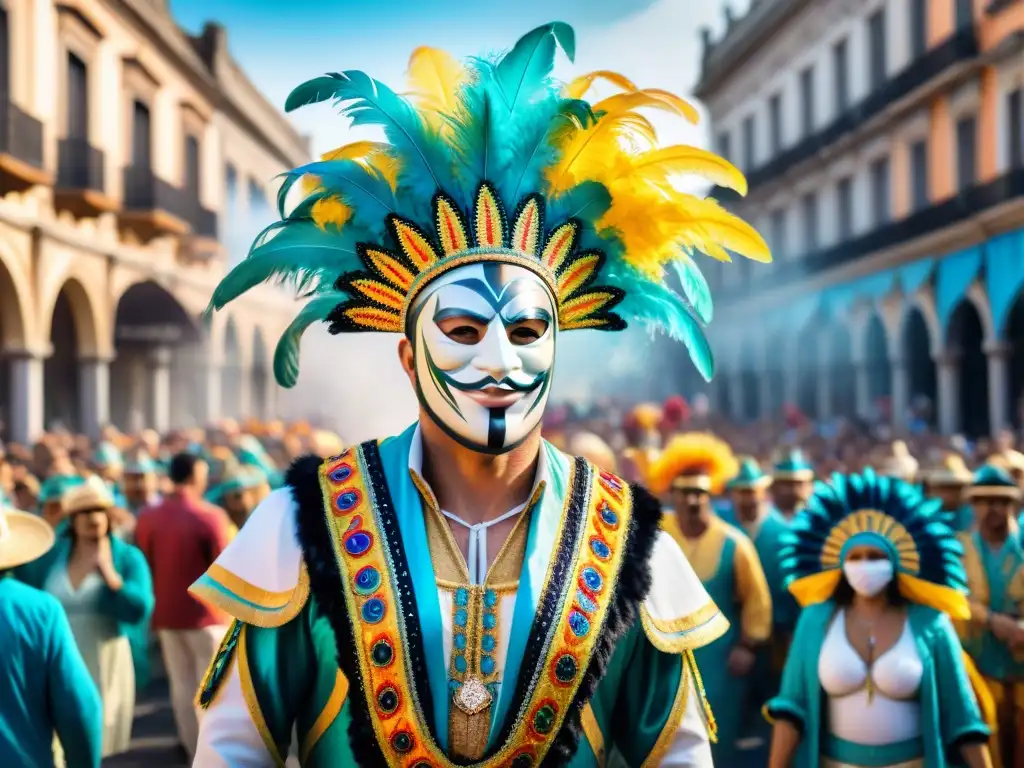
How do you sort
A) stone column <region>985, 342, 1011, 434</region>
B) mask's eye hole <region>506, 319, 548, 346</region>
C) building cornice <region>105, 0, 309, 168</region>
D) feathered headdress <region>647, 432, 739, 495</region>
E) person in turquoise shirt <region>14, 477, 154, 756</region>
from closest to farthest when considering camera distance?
mask's eye hole <region>506, 319, 548, 346</region>
person in turquoise shirt <region>14, 477, 154, 756</region>
feathered headdress <region>647, 432, 739, 495</region>
stone column <region>985, 342, 1011, 434</region>
building cornice <region>105, 0, 309, 168</region>

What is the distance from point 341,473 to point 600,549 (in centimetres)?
60

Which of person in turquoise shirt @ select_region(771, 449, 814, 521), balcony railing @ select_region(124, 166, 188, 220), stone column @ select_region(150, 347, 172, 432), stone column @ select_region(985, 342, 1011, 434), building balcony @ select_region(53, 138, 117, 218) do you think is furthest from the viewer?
stone column @ select_region(150, 347, 172, 432)

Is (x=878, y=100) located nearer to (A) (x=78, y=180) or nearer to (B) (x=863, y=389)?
(B) (x=863, y=389)

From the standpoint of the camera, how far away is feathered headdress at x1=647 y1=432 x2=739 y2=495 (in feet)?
24.3

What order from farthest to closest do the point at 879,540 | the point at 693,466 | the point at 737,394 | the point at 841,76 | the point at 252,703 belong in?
the point at 737,394
the point at 841,76
the point at 693,466
the point at 879,540
the point at 252,703

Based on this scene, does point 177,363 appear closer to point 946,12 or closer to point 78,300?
point 78,300

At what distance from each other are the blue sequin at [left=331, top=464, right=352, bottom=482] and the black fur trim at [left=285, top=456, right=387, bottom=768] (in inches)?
1.5

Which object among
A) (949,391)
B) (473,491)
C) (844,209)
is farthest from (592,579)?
(844,209)

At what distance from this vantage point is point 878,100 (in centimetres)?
2681

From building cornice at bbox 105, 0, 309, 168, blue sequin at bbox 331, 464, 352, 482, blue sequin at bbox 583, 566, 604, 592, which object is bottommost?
blue sequin at bbox 583, 566, 604, 592

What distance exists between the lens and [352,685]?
8.80 feet

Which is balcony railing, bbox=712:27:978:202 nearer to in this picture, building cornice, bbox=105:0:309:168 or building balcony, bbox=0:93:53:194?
building balcony, bbox=0:93:53:194

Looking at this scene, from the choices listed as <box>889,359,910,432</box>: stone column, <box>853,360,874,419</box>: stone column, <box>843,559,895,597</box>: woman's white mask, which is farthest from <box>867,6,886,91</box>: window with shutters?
<box>843,559,895,597</box>: woman's white mask

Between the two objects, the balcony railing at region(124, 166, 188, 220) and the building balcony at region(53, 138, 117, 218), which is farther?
the balcony railing at region(124, 166, 188, 220)
